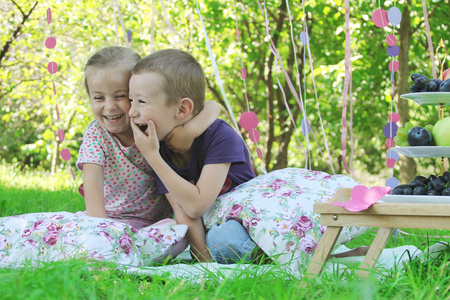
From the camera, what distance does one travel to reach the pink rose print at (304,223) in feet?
5.71

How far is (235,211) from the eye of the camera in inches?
73.7

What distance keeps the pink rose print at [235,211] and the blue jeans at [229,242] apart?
0.07 feet

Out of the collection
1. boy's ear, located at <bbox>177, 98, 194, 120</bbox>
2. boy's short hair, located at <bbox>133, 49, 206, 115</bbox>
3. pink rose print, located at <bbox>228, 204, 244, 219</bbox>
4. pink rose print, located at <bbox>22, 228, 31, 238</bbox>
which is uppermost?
boy's short hair, located at <bbox>133, 49, 206, 115</bbox>

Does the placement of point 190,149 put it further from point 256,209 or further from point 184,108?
point 256,209

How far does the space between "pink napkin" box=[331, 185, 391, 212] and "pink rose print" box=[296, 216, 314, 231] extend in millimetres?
423

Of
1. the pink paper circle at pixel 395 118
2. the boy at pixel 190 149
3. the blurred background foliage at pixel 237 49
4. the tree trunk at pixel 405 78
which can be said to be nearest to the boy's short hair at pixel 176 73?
Answer: the boy at pixel 190 149

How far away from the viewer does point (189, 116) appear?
200cm

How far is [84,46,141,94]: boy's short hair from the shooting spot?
2.04 m

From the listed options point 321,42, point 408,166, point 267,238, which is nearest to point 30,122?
point 321,42

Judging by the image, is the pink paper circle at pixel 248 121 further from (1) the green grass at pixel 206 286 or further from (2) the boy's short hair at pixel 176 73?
(1) the green grass at pixel 206 286

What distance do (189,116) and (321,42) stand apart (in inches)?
168

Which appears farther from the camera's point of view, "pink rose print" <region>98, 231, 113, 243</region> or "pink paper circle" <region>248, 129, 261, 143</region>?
"pink paper circle" <region>248, 129, 261, 143</region>

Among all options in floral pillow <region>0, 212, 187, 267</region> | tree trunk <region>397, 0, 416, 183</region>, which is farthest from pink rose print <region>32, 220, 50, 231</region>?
tree trunk <region>397, 0, 416, 183</region>

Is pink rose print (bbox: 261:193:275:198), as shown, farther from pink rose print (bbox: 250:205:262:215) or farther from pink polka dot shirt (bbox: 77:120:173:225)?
pink polka dot shirt (bbox: 77:120:173:225)
